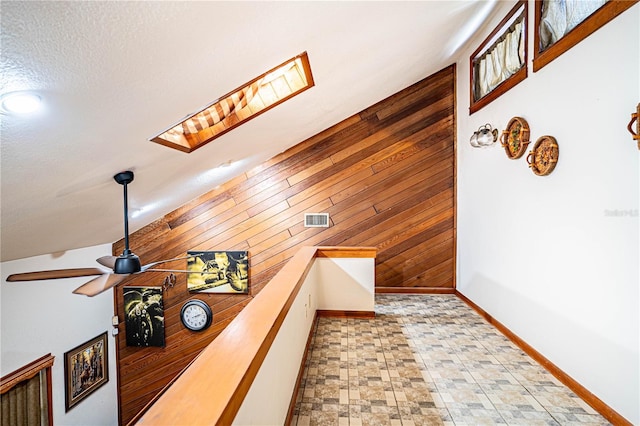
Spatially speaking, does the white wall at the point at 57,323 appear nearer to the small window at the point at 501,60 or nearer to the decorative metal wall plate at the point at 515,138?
the decorative metal wall plate at the point at 515,138

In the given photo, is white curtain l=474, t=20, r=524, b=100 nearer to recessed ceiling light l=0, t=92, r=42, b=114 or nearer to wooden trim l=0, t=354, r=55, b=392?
recessed ceiling light l=0, t=92, r=42, b=114

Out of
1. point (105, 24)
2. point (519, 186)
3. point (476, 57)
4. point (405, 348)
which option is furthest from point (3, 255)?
point (476, 57)

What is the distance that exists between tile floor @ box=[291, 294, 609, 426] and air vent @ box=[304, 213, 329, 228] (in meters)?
1.65

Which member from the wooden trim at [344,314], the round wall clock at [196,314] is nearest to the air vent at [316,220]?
the wooden trim at [344,314]

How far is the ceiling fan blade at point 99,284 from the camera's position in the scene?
2.66m

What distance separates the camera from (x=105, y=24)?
120 cm

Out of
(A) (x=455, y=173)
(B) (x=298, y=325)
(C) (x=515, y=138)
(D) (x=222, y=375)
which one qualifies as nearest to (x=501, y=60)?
(C) (x=515, y=138)

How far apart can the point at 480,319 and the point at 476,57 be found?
3.07 m

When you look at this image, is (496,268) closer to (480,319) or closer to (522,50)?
(480,319)

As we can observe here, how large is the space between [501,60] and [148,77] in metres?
3.32

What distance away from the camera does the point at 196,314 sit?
510 cm

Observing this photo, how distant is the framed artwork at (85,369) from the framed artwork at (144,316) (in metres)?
0.37

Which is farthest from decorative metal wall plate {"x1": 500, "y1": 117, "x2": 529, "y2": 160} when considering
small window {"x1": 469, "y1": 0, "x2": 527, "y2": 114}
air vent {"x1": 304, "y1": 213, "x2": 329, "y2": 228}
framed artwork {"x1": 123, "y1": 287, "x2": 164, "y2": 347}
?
framed artwork {"x1": 123, "y1": 287, "x2": 164, "y2": 347}

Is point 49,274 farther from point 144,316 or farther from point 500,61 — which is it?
point 500,61
